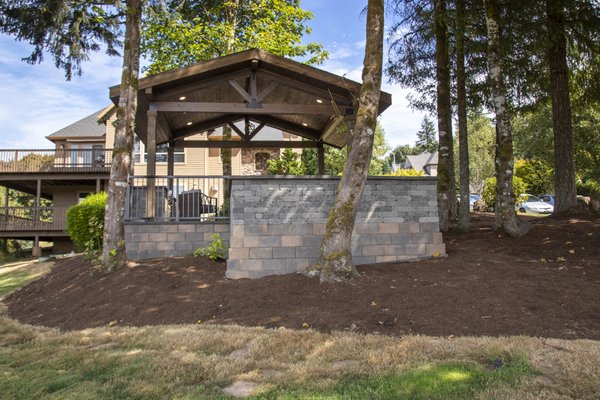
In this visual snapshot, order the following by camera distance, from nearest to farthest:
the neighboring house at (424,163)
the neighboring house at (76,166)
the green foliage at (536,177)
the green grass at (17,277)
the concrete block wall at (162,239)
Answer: the concrete block wall at (162,239)
the green grass at (17,277)
the neighboring house at (76,166)
the green foliage at (536,177)
the neighboring house at (424,163)

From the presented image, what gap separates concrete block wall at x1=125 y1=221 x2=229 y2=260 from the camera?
28.5ft

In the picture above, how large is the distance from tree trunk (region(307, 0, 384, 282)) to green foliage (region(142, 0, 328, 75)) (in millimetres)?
9693

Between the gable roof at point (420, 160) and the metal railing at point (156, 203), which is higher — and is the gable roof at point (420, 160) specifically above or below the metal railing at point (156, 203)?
above

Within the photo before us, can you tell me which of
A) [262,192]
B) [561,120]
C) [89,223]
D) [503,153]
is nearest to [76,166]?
[89,223]

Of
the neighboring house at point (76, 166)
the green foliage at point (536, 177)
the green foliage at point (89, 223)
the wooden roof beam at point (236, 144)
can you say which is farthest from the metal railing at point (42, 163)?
the green foliage at point (536, 177)

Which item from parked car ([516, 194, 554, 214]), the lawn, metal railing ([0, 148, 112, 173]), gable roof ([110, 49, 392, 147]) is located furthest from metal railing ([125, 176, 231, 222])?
parked car ([516, 194, 554, 214])

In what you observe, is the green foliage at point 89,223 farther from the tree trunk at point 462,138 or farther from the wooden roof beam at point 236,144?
the tree trunk at point 462,138

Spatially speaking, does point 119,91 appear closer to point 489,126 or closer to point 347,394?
point 347,394

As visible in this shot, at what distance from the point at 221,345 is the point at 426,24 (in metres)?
11.2

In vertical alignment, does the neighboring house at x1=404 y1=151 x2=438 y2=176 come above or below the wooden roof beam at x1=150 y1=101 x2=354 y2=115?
above

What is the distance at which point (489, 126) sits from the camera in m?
40.7

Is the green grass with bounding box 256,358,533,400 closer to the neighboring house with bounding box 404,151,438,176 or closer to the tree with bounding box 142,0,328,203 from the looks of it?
the tree with bounding box 142,0,328,203

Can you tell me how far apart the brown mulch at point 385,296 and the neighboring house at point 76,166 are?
1111 centimetres

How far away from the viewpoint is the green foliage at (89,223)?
10.2 m
